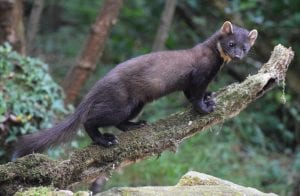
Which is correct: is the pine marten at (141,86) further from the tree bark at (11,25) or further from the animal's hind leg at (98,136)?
the tree bark at (11,25)

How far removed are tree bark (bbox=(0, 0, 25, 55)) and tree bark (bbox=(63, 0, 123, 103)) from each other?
3.32 feet

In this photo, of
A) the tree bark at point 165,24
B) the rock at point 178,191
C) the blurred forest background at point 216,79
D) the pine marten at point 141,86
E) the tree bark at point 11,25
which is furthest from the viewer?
the tree bark at point 165,24

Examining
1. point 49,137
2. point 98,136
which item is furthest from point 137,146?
point 49,137

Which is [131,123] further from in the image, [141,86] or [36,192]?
[36,192]

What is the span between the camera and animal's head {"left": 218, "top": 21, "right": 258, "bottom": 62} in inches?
261

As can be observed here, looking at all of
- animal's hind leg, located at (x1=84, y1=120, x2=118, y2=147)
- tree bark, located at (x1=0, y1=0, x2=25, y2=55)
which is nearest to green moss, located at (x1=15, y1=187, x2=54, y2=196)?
animal's hind leg, located at (x1=84, y1=120, x2=118, y2=147)

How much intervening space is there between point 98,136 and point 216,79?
685cm

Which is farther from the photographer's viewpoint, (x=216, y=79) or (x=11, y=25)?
(x=216, y=79)

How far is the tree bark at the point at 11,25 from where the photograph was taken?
842 centimetres

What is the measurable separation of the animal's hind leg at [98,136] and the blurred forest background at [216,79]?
214cm

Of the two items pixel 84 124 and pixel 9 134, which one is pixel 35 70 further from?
pixel 84 124

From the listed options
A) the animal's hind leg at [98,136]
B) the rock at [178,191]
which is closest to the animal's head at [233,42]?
the animal's hind leg at [98,136]

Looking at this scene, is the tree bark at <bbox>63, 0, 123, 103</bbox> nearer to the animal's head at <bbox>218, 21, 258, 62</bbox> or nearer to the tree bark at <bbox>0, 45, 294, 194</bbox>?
the animal's head at <bbox>218, 21, 258, 62</bbox>

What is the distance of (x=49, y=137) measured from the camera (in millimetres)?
5523
